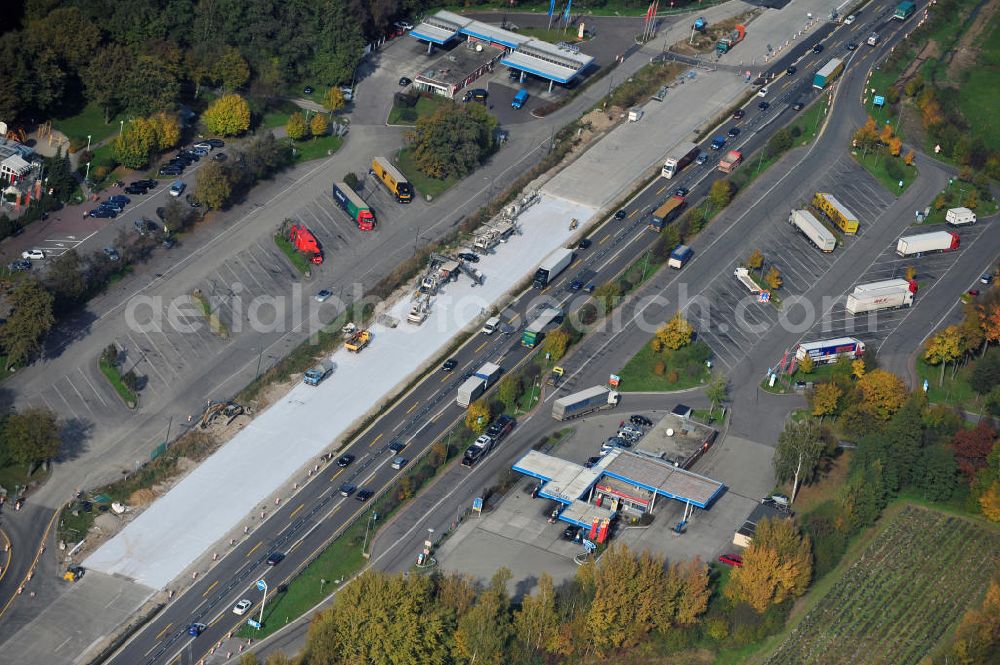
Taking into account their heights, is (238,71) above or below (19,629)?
above

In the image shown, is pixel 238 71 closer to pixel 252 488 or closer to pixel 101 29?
pixel 101 29

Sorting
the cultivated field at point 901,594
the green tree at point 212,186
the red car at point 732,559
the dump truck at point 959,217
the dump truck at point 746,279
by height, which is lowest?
the cultivated field at point 901,594

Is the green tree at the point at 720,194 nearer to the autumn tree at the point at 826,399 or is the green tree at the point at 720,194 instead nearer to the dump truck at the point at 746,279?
the dump truck at the point at 746,279

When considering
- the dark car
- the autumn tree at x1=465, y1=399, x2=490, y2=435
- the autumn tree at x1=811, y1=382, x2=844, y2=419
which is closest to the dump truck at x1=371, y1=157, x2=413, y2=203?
the autumn tree at x1=465, y1=399, x2=490, y2=435

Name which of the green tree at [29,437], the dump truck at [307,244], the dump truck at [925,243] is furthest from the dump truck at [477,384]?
the dump truck at [925,243]

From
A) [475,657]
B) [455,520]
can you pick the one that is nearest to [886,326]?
[455,520]

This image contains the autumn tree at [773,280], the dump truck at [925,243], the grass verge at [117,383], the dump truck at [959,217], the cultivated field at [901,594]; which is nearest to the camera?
the cultivated field at [901,594]

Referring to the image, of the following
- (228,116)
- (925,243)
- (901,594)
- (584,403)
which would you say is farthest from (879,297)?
(228,116)
